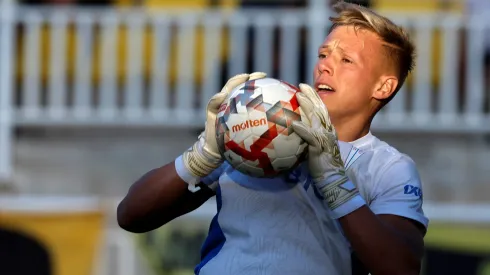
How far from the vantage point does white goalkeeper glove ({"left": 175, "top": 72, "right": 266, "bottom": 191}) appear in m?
3.80

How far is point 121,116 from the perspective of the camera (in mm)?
11414

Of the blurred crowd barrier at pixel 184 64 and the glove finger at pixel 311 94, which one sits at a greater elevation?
the glove finger at pixel 311 94

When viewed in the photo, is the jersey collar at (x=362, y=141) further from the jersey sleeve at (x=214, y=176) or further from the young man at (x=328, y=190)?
the jersey sleeve at (x=214, y=176)

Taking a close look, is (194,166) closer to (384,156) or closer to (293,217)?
(293,217)

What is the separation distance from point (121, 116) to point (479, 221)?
342cm

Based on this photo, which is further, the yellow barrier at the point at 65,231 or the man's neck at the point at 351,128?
the yellow barrier at the point at 65,231

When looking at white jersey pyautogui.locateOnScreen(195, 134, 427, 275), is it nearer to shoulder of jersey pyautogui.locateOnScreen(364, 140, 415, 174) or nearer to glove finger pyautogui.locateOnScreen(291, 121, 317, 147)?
shoulder of jersey pyautogui.locateOnScreen(364, 140, 415, 174)

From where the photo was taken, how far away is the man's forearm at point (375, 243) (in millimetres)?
3699

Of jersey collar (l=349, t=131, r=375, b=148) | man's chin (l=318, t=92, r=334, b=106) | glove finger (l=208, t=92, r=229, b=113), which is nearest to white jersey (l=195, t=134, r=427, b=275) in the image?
jersey collar (l=349, t=131, r=375, b=148)

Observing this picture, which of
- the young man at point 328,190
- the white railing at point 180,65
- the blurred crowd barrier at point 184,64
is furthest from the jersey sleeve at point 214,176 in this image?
the white railing at point 180,65

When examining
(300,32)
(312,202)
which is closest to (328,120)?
(312,202)

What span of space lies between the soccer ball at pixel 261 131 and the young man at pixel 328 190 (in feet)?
0.16

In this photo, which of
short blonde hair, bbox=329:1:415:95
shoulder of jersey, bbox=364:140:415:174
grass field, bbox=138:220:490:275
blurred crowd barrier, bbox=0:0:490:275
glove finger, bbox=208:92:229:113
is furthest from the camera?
blurred crowd barrier, bbox=0:0:490:275

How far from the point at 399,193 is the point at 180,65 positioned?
25.9 feet
